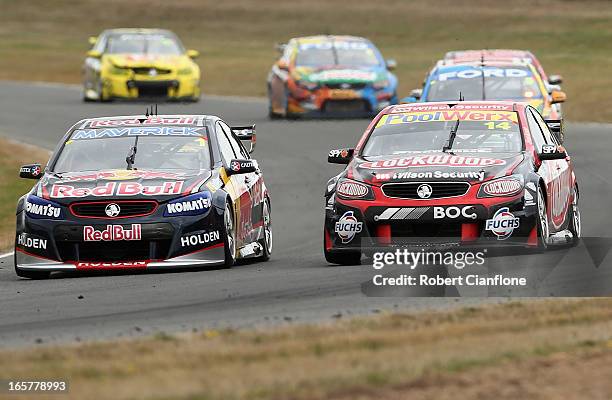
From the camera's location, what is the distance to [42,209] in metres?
13.1

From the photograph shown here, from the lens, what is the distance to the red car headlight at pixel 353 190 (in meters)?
12.9

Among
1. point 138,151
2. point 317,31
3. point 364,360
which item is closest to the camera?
point 364,360

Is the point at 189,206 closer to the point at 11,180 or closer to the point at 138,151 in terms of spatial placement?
the point at 138,151

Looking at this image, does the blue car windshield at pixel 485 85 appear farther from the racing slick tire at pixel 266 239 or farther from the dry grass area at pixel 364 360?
the dry grass area at pixel 364 360

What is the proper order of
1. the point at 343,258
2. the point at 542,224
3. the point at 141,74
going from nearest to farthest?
the point at 542,224
the point at 343,258
the point at 141,74

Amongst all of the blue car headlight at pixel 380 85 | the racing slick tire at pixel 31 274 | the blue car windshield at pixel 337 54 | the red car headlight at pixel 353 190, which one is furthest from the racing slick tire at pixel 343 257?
the blue car windshield at pixel 337 54

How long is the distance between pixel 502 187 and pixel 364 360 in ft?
16.1

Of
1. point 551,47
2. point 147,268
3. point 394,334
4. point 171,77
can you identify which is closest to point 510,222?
point 147,268

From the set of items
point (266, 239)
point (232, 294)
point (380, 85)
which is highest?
point (232, 294)

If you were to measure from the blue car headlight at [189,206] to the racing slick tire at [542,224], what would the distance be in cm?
255

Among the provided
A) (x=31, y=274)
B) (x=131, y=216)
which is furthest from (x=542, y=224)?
(x=31, y=274)

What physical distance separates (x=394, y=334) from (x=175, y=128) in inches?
232

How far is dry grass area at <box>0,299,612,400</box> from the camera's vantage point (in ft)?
24.1

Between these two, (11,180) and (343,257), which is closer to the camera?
(343,257)
